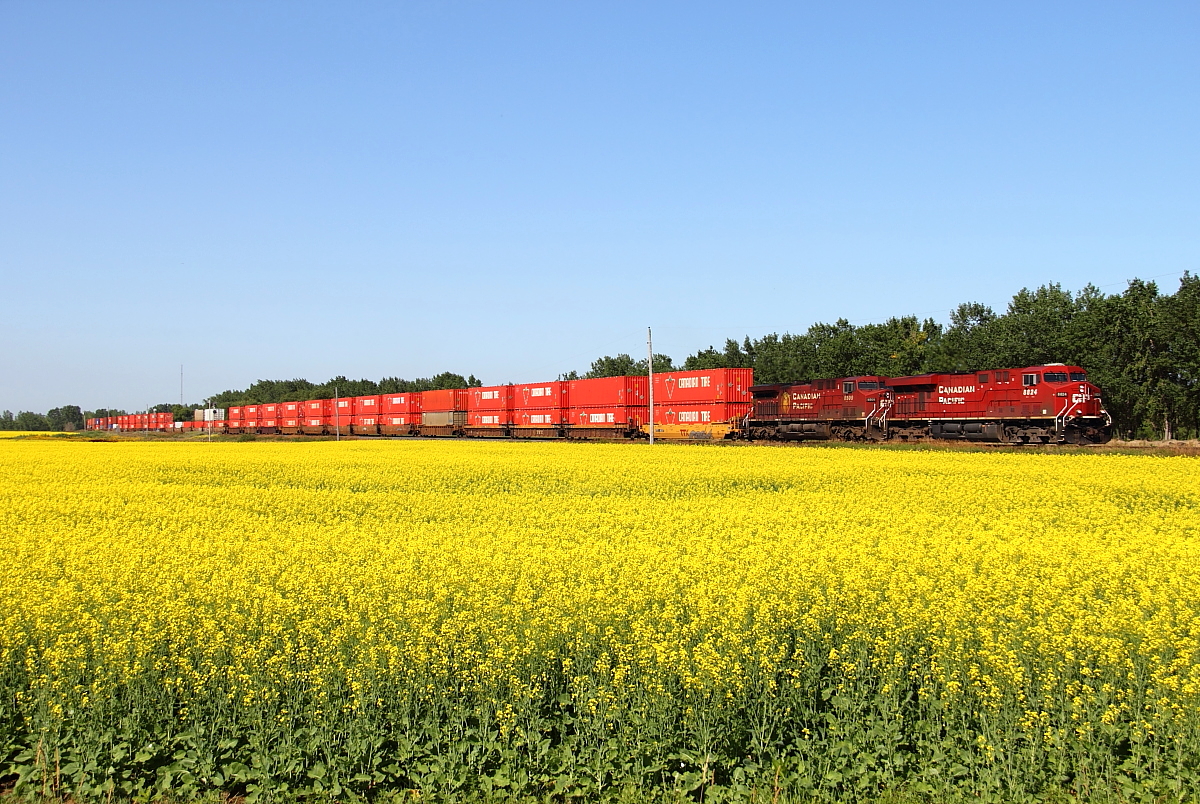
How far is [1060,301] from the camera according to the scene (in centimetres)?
7944

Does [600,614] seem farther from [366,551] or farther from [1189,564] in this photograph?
[1189,564]

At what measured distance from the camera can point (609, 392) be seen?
5528 cm

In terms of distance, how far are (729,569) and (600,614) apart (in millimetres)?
2528

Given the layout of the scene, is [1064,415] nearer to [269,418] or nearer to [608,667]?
[608,667]

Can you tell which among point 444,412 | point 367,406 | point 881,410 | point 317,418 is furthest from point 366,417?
point 881,410

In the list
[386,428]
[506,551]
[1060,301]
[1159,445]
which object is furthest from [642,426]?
[1060,301]

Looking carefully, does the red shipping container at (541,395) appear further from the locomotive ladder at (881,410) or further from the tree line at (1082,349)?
the tree line at (1082,349)

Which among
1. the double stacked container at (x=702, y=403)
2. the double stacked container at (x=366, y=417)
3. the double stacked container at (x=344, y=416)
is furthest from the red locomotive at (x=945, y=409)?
the double stacked container at (x=344, y=416)

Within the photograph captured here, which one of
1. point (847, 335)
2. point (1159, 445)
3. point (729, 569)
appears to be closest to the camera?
point (729, 569)

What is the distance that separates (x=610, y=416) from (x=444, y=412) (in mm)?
21680

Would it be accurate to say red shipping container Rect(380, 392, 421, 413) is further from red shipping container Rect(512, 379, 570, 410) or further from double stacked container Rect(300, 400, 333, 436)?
red shipping container Rect(512, 379, 570, 410)

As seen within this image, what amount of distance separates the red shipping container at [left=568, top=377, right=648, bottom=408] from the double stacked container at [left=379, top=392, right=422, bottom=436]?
21792mm

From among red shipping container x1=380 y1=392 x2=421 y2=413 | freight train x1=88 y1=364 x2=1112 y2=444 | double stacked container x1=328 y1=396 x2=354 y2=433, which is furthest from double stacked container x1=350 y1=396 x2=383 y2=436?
freight train x1=88 y1=364 x2=1112 y2=444

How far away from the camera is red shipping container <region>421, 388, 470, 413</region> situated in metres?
69.6
